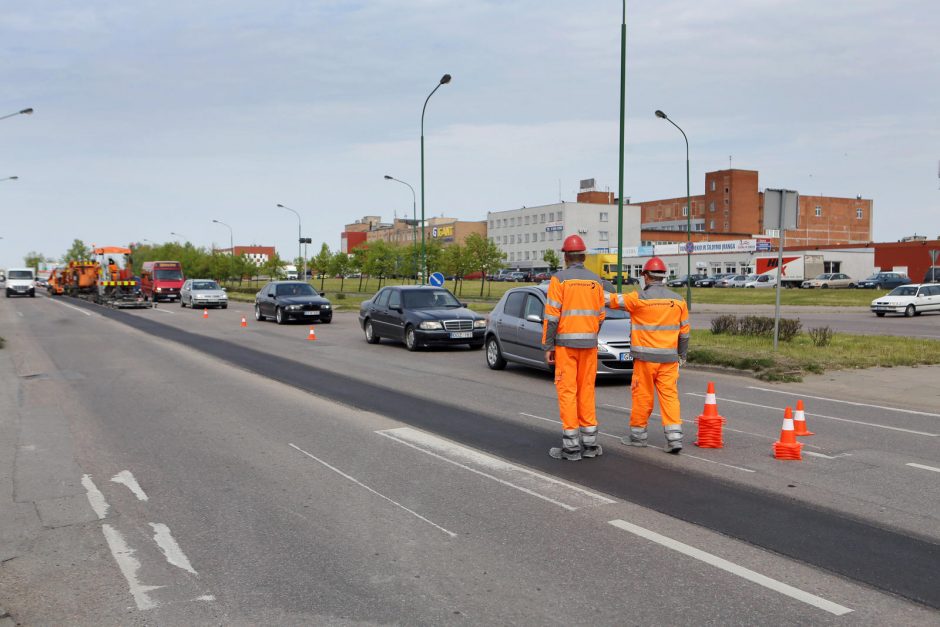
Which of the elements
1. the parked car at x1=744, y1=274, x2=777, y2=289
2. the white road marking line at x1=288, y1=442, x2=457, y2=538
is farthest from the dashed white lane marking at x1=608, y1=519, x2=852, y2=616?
the parked car at x1=744, y1=274, x2=777, y2=289

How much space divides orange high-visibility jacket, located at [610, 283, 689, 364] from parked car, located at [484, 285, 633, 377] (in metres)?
4.31

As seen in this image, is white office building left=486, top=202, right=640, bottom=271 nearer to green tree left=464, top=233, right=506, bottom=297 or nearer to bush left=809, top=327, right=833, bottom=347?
green tree left=464, top=233, right=506, bottom=297

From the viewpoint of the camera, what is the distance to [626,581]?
449cm

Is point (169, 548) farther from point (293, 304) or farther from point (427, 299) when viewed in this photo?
point (293, 304)

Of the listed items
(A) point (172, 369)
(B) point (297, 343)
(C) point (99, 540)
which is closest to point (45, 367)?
(A) point (172, 369)

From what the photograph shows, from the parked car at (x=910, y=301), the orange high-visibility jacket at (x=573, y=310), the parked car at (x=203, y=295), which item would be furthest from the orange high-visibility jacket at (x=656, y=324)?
the parked car at (x=203, y=295)

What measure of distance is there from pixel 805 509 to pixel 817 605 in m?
1.87

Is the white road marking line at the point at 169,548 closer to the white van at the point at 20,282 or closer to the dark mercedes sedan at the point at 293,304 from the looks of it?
the dark mercedes sedan at the point at 293,304

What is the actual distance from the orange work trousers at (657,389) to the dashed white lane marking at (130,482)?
4.41 meters

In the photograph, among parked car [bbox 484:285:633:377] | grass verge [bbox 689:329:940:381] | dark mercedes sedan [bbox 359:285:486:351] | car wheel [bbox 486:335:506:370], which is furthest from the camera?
dark mercedes sedan [bbox 359:285:486:351]

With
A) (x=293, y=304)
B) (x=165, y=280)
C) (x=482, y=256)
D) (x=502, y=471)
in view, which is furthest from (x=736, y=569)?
(x=482, y=256)

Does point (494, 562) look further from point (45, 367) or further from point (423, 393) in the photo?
point (45, 367)

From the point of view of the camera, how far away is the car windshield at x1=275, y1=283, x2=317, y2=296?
3000cm

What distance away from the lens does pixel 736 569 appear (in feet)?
15.3
